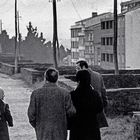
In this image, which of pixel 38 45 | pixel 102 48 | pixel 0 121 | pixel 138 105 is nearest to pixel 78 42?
pixel 38 45

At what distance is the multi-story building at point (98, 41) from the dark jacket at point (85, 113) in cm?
5561

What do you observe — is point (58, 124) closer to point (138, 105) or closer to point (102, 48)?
point (138, 105)

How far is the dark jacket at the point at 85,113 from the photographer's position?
6598 mm

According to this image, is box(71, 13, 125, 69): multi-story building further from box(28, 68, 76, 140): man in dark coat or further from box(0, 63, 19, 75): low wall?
box(28, 68, 76, 140): man in dark coat

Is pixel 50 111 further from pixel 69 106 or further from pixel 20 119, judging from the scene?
pixel 20 119

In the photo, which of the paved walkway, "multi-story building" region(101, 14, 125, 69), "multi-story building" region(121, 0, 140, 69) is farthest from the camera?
"multi-story building" region(101, 14, 125, 69)

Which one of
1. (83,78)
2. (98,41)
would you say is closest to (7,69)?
(98,41)

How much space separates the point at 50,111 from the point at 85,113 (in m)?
0.48

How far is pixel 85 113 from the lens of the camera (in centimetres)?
661

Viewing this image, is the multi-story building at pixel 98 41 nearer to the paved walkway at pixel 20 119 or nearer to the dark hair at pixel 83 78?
the paved walkway at pixel 20 119

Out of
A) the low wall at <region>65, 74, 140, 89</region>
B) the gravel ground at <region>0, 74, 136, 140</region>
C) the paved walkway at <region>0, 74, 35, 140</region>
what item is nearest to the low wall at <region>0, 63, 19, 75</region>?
the paved walkway at <region>0, 74, 35, 140</region>

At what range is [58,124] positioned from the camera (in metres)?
6.62

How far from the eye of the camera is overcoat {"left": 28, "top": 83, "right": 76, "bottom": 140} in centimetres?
661

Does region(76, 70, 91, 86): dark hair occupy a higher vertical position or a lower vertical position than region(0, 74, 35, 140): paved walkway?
higher
